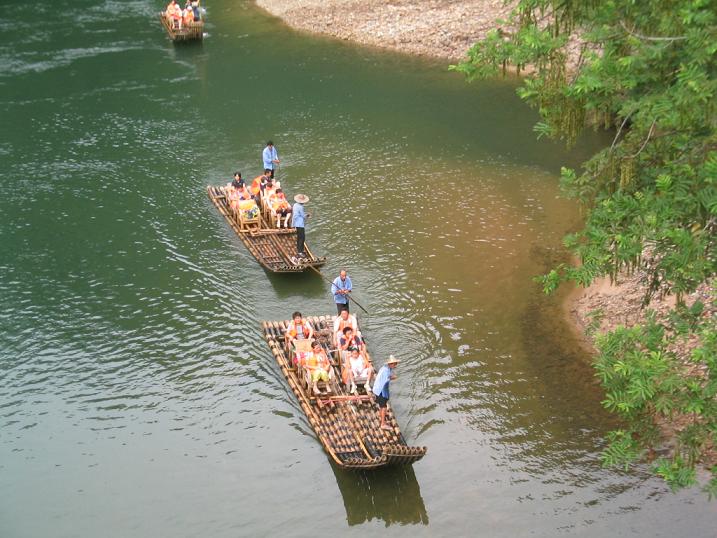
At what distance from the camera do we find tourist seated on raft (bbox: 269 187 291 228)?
26828 millimetres

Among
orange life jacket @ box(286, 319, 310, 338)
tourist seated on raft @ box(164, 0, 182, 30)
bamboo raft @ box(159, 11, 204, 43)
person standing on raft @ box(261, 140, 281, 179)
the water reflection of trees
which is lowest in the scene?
the water reflection of trees

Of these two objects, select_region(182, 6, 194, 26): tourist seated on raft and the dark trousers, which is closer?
the dark trousers

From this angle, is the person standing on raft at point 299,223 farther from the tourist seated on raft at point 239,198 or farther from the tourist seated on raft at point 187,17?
the tourist seated on raft at point 187,17

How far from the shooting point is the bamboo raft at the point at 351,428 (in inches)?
680

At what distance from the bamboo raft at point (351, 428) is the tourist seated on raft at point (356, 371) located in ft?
0.61

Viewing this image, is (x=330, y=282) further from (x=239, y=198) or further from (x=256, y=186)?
(x=256, y=186)

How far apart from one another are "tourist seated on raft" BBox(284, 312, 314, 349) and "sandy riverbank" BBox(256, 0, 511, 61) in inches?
926

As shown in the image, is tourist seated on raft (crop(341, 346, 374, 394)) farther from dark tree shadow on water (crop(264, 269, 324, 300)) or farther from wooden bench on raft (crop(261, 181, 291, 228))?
wooden bench on raft (crop(261, 181, 291, 228))

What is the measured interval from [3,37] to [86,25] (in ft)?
13.4

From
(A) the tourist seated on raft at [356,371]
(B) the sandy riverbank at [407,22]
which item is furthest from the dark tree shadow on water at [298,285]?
(B) the sandy riverbank at [407,22]

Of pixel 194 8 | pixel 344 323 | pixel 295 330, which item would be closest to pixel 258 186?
pixel 295 330

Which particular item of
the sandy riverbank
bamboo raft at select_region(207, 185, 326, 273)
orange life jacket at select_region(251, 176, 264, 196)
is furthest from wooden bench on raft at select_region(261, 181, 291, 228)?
the sandy riverbank

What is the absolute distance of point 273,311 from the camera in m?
23.5

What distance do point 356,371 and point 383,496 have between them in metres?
3.12
